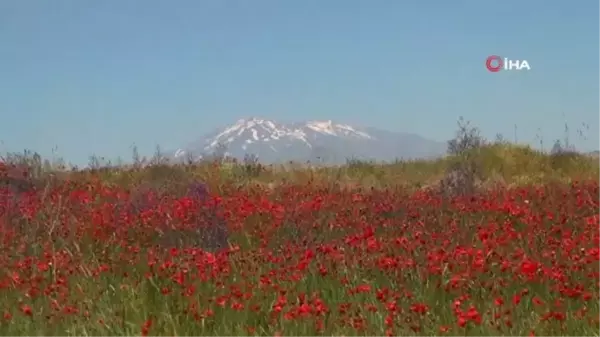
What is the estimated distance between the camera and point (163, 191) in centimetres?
1312

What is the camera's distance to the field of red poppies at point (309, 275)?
441cm

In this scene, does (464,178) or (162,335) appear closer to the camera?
(162,335)

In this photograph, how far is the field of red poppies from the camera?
441 centimetres

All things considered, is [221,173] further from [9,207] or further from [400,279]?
[400,279]

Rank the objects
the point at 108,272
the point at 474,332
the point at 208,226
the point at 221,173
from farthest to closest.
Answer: the point at 221,173, the point at 208,226, the point at 108,272, the point at 474,332

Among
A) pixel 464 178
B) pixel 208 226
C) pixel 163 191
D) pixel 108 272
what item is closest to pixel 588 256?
pixel 108 272

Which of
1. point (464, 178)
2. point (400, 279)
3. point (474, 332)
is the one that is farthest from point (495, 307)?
point (464, 178)

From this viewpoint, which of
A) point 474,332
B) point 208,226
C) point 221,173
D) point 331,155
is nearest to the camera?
point 474,332

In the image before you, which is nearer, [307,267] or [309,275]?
[309,275]

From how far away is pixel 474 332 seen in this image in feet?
13.6

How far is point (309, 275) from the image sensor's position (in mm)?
5832

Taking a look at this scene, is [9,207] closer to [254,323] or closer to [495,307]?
[254,323]

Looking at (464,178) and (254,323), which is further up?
(464,178)

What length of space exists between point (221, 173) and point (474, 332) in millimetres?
13940
